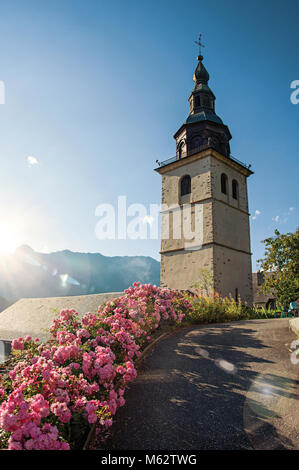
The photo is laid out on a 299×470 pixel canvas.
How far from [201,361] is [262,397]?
1.25 meters

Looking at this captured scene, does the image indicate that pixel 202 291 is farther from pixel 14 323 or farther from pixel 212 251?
pixel 14 323

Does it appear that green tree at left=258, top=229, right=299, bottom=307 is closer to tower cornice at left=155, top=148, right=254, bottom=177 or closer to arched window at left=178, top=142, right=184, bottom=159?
tower cornice at left=155, top=148, right=254, bottom=177

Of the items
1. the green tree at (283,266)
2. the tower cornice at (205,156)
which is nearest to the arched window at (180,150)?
the tower cornice at (205,156)

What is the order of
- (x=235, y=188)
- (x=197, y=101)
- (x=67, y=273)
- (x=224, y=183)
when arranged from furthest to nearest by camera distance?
1. (x=67, y=273)
2. (x=197, y=101)
3. (x=235, y=188)
4. (x=224, y=183)

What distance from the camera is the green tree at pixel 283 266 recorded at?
1008 cm

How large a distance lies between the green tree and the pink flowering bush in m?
7.00

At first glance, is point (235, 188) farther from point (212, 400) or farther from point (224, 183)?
point (212, 400)

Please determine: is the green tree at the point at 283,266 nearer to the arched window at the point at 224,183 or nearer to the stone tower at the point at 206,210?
the stone tower at the point at 206,210

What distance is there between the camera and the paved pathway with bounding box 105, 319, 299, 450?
8.86 ft

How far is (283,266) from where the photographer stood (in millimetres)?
10781

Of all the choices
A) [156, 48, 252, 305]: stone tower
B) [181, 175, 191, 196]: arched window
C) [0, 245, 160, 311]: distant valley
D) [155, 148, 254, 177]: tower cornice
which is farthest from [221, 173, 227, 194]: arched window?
[0, 245, 160, 311]: distant valley

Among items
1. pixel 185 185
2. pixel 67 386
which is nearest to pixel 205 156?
pixel 185 185

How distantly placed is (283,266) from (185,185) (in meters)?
10.5

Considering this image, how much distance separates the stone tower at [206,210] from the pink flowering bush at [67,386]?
12380 mm
